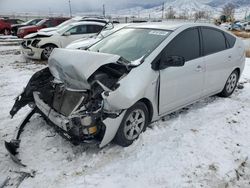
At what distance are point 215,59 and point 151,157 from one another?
100 inches

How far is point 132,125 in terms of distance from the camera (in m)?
Answer: 3.88

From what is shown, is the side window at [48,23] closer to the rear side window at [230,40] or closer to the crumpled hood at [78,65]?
the rear side window at [230,40]

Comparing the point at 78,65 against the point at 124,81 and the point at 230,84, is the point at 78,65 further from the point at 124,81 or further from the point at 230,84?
the point at 230,84

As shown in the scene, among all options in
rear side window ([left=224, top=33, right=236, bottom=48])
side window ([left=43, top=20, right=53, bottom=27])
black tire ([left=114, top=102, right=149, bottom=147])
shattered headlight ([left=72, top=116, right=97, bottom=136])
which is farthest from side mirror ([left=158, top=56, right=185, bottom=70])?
side window ([left=43, top=20, right=53, bottom=27])

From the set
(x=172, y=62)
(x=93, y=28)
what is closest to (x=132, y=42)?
(x=172, y=62)

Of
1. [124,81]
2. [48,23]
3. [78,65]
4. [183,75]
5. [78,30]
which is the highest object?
[78,65]

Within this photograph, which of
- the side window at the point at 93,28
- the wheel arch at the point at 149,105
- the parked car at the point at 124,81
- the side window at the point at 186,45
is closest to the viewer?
the parked car at the point at 124,81

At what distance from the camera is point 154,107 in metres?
4.11

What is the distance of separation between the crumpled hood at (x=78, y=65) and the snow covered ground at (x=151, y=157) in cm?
92

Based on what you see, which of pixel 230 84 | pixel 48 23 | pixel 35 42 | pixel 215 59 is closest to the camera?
pixel 215 59

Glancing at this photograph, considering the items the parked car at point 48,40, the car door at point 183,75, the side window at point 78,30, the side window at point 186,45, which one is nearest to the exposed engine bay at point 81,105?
the car door at point 183,75

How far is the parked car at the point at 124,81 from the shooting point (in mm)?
3467

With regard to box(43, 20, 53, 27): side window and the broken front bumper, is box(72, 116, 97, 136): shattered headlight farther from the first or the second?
box(43, 20, 53, 27): side window

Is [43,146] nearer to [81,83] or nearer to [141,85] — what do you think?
[81,83]
